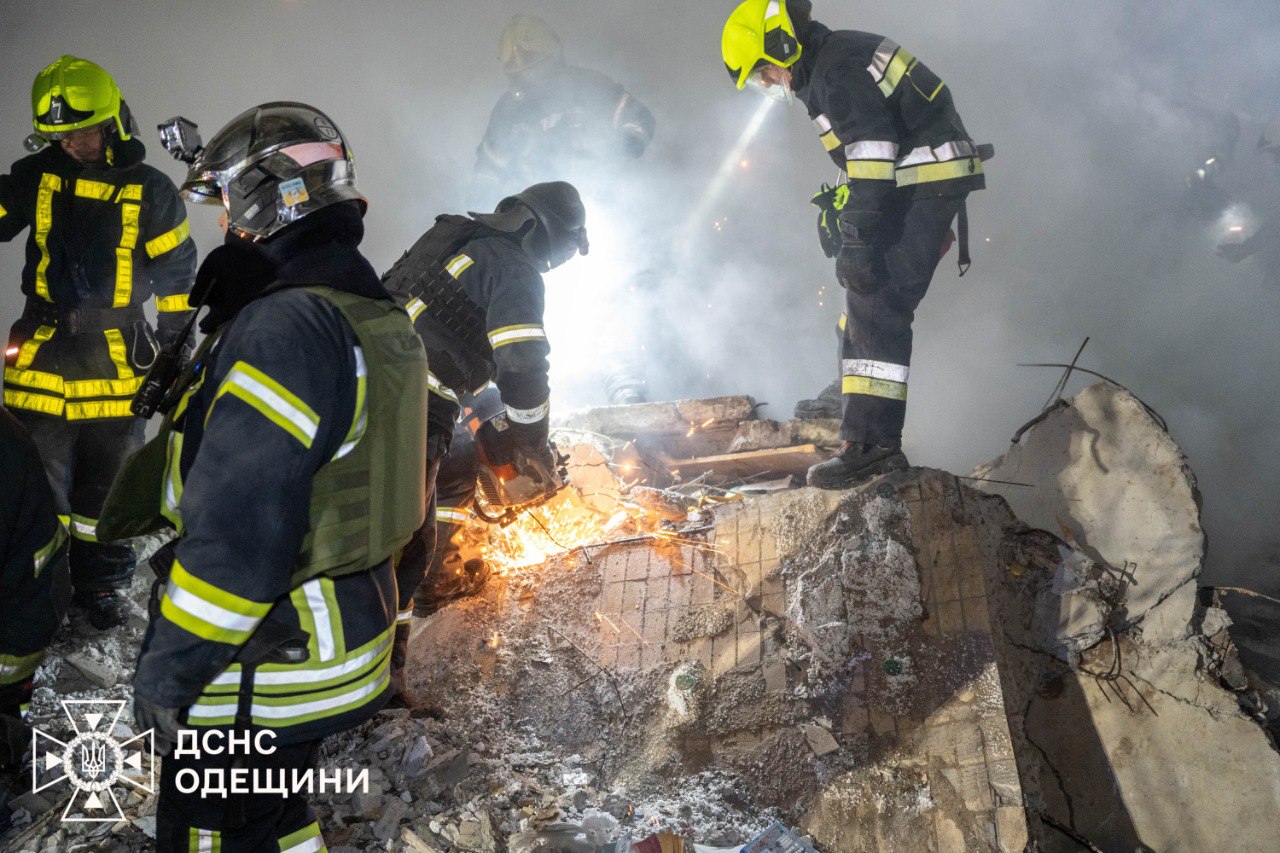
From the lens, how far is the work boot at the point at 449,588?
4184mm

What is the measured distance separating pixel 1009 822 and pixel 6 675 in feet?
10.7

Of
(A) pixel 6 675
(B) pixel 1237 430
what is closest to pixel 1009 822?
Result: (A) pixel 6 675

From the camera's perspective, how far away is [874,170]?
4.14 metres

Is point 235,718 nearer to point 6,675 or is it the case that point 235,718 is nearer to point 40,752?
point 6,675

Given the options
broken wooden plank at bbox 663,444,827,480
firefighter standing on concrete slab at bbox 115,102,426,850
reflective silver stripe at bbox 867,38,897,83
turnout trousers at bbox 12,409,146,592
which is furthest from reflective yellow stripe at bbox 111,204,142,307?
reflective silver stripe at bbox 867,38,897,83

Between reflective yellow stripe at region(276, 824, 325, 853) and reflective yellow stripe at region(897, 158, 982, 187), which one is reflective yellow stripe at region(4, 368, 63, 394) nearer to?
reflective yellow stripe at region(276, 824, 325, 853)

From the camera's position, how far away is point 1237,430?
23.1ft

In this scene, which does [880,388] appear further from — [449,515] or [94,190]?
[94,190]

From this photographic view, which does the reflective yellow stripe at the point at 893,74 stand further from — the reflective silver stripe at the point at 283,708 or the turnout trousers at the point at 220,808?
the turnout trousers at the point at 220,808

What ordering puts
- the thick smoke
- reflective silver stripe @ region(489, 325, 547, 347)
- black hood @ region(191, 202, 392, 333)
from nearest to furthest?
black hood @ region(191, 202, 392, 333)
reflective silver stripe @ region(489, 325, 547, 347)
the thick smoke

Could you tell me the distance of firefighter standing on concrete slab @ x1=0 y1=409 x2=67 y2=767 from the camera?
8.00 feet

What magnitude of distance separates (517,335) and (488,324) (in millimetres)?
184

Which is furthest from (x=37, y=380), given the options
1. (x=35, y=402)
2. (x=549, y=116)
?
(x=549, y=116)

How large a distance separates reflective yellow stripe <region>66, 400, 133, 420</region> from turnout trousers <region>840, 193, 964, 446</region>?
3668mm
